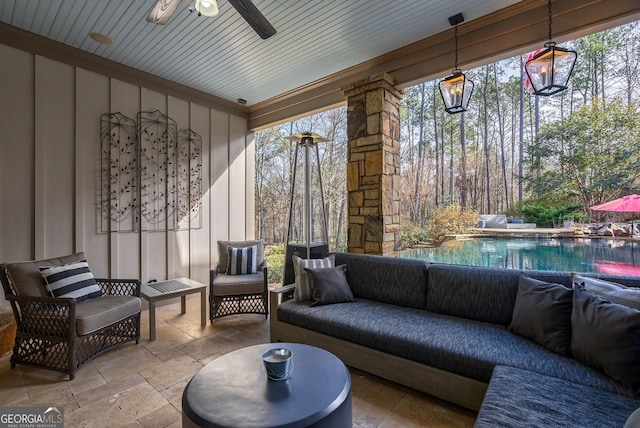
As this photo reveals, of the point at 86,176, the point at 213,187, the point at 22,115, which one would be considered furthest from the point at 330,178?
the point at 22,115

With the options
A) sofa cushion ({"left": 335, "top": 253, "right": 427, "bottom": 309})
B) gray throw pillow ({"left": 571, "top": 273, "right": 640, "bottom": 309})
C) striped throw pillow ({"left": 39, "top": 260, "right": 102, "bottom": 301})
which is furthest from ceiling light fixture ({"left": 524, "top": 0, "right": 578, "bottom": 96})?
striped throw pillow ({"left": 39, "top": 260, "right": 102, "bottom": 301})

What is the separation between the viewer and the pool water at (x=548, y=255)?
285 cm

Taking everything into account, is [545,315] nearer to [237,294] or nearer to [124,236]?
[237,294]

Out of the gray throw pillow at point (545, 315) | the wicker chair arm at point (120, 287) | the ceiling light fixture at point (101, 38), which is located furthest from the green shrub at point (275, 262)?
the gray throw pillow at point (545, 315)

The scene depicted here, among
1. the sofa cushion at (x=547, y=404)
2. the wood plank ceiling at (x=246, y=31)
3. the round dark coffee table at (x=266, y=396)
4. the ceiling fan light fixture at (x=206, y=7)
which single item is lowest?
the sofa cushion at (x=547, y=404)

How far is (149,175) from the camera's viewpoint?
391 cm

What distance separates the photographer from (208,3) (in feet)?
6.12

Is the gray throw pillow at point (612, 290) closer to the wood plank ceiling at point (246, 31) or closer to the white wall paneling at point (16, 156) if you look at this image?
the wood plank ceiling at point (246, 31)

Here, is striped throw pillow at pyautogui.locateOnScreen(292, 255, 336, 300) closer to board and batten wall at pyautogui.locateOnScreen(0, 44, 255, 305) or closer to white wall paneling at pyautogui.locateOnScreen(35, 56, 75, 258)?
board and batten wall at pyautogui.locateOnScreen(0, 44, 255, 305)

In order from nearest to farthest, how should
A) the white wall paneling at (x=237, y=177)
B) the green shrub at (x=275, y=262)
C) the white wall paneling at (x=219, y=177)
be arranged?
the white wall paneling at (x=219, y=177) < the white wall paneling at (x=237, y=177) < the green shrub at (x=275, y=262)

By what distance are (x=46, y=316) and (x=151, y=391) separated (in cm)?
111

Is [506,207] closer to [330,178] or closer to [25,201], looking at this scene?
[330,178]

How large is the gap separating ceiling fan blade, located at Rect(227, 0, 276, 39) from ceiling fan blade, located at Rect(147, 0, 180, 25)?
0.46m

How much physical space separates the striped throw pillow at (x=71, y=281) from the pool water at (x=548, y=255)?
10.8 ft
